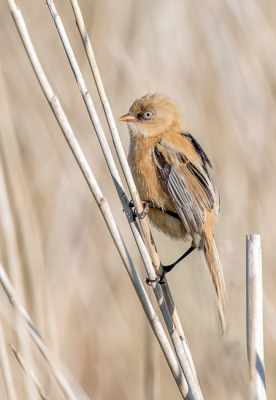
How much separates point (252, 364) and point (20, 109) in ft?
8.07

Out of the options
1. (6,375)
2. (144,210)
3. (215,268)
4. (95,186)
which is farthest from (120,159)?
(6,375)

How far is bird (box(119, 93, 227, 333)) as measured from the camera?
2318mm

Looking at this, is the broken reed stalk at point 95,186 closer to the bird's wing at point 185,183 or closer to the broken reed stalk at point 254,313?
the broken reed stalk at point 254,313

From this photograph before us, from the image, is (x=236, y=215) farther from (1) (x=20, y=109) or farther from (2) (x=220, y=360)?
(1) (x=20, y=109)

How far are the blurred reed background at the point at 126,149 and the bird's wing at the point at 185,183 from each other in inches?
13.9

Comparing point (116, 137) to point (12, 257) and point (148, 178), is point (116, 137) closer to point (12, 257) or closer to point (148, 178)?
point (148, 178)

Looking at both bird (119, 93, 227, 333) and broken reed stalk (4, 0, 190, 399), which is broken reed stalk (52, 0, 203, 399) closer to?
broken reed stalk (4, 0, 190, 399)

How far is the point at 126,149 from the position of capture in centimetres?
295

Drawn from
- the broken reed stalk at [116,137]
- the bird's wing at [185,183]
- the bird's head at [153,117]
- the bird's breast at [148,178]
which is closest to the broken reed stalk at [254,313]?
the broken reed stalk at [116,137]

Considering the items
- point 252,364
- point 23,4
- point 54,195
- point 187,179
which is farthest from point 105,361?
point 23,4

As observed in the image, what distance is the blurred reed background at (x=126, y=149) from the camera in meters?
2.98

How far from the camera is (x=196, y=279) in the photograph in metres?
3.17

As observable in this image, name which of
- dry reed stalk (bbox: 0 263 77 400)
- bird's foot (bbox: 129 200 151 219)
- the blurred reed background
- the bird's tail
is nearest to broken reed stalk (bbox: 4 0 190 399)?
dry reed stalk (bbox: 0 263 77 400)

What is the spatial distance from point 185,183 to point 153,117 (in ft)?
1.64
